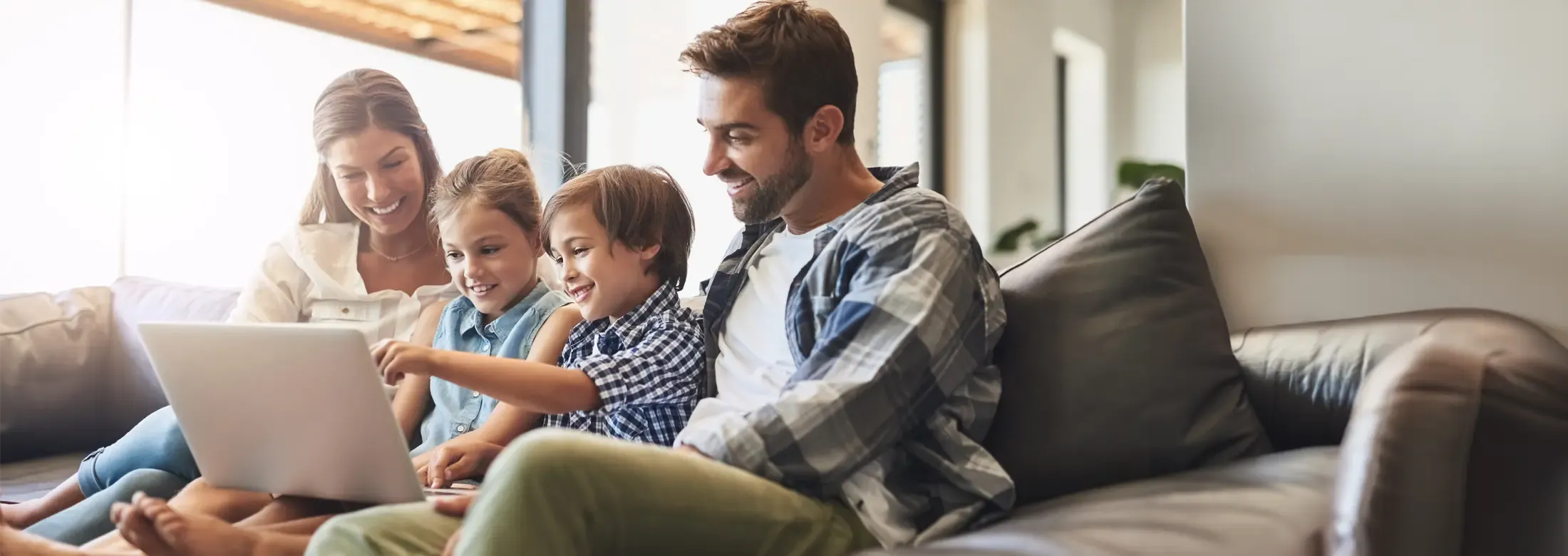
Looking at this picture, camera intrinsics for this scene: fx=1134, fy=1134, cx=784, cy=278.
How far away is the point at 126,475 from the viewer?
1487 mm

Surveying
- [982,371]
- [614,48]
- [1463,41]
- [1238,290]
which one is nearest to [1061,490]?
[982,371]

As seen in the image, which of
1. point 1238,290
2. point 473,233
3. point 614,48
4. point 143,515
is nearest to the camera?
point 143,515

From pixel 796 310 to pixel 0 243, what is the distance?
1455 millimetres

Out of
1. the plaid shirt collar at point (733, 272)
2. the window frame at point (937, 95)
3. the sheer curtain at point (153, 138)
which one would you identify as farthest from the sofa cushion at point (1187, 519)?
the window frame at point (937, 95)

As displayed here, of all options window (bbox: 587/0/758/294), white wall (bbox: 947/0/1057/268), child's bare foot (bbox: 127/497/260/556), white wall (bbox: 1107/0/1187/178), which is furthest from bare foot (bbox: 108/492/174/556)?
white wall (bbox: 1107/0/1187/178)

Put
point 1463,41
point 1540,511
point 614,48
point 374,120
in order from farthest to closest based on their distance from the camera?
point 614,48
point 374,120
point 1463,41
point 1540,511

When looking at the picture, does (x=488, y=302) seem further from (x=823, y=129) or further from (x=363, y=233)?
(x=823, y=129)

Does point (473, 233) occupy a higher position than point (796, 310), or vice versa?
point (473, 233)

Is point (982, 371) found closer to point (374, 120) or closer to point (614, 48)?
point (374, 120)

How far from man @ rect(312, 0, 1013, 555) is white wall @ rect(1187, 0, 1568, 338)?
0.41 m

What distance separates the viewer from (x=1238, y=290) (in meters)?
1.43

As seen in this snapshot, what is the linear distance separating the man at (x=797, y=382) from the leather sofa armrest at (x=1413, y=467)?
333mm

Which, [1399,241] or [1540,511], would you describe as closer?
[1540,511]

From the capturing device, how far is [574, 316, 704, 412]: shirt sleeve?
1.35m
